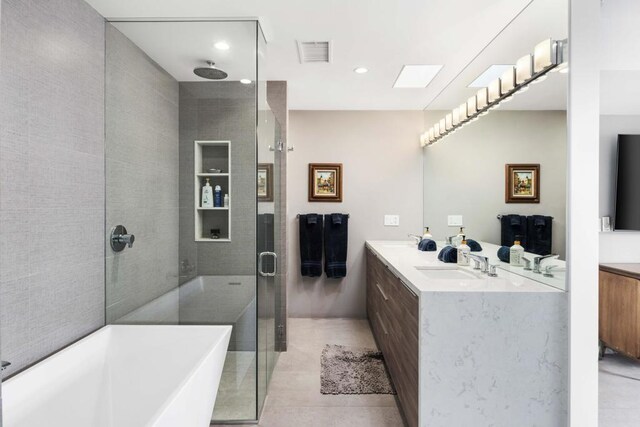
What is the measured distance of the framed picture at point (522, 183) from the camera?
203cm

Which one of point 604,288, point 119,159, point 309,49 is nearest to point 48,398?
point 119,159

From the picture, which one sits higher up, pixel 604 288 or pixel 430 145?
pixel 430 145

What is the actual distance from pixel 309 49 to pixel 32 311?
218 cm

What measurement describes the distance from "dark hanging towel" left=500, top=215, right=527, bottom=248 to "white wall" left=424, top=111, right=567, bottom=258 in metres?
0.04

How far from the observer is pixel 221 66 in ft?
7.09

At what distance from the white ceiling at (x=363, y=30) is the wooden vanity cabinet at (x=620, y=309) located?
1344 mm

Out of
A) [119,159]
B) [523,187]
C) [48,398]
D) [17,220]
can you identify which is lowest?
[48,398]

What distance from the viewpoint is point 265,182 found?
7.88ft

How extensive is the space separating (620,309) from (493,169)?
1414mm

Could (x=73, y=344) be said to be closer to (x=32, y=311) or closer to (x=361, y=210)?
(x=32, y=311)

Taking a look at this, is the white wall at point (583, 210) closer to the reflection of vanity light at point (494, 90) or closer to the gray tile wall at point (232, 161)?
the reflection of vanity light at point (494, 90)

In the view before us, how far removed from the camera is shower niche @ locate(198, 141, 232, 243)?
2162 mm

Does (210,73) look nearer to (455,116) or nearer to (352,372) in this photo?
(455,116)

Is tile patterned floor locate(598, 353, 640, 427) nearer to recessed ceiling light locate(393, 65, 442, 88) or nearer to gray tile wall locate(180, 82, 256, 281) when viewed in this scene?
gray tile wall locate(180, 82, 256, 281)
